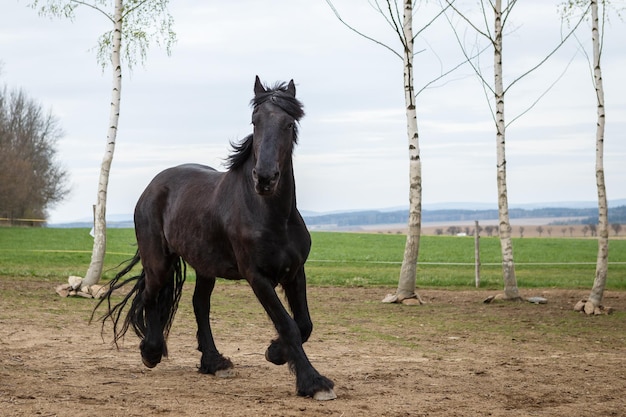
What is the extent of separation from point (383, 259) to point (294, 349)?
24854 mm

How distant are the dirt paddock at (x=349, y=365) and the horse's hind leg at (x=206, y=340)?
0.14m

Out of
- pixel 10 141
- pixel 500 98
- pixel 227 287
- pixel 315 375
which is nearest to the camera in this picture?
pixel 315 375

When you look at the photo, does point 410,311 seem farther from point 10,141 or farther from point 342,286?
point 10,141

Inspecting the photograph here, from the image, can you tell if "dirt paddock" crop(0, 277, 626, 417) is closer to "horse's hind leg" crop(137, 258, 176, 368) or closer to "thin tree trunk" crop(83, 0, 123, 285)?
"horse's hind leg" crop(137, 258, 176, 368)

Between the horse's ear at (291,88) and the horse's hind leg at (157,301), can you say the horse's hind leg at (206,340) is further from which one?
the horse's ear at (291,88)

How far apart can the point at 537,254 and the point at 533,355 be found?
2791cm

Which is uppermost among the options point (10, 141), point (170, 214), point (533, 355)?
point (10, 141)

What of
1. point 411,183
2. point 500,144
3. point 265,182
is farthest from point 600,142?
point 265,182

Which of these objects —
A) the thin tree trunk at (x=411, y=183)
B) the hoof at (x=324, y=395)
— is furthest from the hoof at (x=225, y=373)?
the thin tree trunk at (x=411, y=183)

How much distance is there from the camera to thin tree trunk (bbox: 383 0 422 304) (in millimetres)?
15031

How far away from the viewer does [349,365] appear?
26.6 feet

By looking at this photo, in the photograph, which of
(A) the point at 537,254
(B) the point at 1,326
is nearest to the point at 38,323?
(B) the point at 1,326

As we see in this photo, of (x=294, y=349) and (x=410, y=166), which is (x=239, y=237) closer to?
(x=294, y=349)

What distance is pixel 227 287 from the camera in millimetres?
18062
